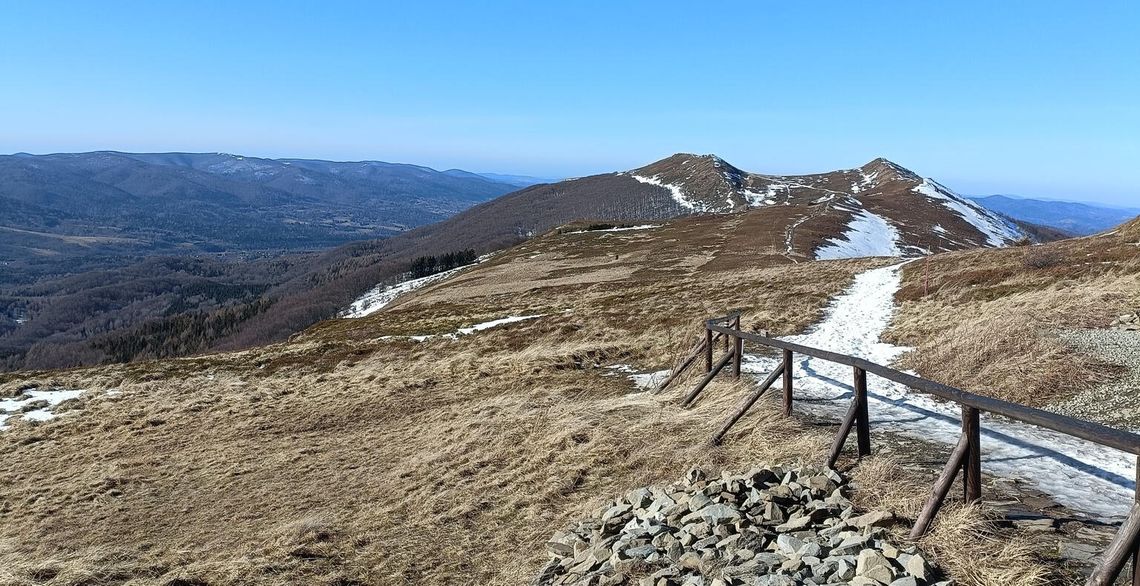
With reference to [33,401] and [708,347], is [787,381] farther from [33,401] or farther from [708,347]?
[33,401]

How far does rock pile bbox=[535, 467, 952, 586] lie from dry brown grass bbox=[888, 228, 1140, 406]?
7.36 m

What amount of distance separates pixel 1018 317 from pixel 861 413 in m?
10.8

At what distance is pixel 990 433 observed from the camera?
427 inches

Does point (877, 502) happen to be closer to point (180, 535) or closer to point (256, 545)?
point (256, 545)

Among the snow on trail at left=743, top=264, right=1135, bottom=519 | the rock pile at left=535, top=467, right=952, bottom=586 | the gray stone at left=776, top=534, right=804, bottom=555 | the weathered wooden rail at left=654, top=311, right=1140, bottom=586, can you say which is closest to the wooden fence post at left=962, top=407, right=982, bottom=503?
the weathered wooden rail at left=654, top=311, right=1140, bottom=586

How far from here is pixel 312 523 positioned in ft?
40.0

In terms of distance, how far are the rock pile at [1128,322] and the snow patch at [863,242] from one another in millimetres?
51710

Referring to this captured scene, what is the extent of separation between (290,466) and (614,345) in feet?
39.1

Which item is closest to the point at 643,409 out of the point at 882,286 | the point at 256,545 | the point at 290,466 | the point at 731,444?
the point at 731,444

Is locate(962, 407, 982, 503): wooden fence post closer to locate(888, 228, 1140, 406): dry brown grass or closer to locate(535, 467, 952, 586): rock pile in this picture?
locate(535, 467, 952, 586): rock pile

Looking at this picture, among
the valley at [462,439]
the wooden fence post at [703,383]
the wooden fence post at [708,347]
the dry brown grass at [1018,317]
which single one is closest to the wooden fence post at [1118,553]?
the valley at [462,439]

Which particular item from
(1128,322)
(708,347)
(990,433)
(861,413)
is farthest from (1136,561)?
(1128,322)

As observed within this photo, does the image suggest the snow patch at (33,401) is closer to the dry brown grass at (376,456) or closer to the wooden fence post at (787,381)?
the dry brown grass at (376,456)

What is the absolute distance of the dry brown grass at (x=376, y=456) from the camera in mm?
10727
